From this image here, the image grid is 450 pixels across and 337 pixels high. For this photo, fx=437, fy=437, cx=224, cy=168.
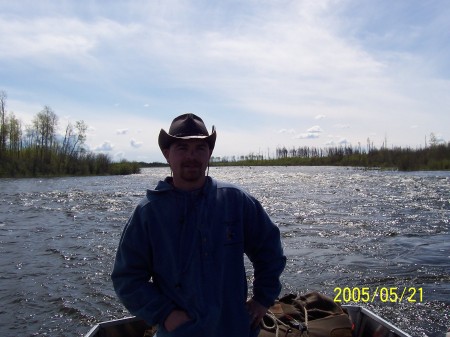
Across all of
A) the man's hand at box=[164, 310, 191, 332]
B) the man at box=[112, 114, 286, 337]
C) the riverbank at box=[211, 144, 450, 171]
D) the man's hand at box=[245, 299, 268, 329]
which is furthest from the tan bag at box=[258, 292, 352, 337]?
the riverbank at box=[211, 144, 450, 171]

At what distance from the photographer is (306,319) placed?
3902 mm

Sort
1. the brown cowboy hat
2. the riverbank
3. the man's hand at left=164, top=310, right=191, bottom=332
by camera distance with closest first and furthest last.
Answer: the man's hand at left=164, top=310, right=191, bottom=332 < the brown cowboy hat < the riverbank

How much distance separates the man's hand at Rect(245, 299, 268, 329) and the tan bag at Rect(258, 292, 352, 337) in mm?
1003

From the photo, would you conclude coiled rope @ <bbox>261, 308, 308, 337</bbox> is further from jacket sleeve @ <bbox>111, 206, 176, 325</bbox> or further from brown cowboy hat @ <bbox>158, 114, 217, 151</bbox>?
brown cowboy hat @ <bbox>158, 114, 217, 151</bbox>

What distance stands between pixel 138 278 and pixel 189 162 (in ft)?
2.32

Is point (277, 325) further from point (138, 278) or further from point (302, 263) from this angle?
point (302, 263)

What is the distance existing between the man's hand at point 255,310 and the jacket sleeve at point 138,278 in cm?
50

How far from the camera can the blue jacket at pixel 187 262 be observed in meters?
2.40

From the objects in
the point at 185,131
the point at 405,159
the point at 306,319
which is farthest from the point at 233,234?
the point at 405,159

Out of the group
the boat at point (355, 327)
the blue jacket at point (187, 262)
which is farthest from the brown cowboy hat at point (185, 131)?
the boat at point (355, 327)

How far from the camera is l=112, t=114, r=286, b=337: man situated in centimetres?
240

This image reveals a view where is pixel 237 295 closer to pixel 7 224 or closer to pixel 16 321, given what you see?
pixel 16 321

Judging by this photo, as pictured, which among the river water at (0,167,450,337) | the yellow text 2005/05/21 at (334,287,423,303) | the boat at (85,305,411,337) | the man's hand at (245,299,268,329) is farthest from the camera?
the yellow text 2005/05/21 at (334,287,423,303)

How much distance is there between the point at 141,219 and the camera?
2447mm
